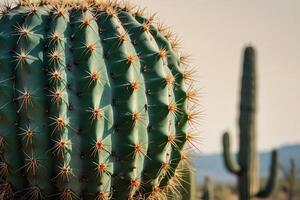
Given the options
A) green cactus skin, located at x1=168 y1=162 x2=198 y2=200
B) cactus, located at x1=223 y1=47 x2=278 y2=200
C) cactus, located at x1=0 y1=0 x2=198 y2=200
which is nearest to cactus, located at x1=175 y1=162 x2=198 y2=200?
green cactus skin, located at x1=168 y1=162 x2=198 y2=200

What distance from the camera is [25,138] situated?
3730mm

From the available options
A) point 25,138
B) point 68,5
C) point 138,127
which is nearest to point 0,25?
point 68,5

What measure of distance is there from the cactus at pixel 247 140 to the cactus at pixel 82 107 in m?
11.2

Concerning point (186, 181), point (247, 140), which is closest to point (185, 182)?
point (186, 181)

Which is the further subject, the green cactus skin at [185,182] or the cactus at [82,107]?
the green cactus skin at [185,182]

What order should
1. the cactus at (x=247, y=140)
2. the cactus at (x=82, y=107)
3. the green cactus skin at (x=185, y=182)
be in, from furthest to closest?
the cactus at (x=247, y=140) < the green cactus skin at (x=185, y=182) < the cactus at (x=82, y=107)

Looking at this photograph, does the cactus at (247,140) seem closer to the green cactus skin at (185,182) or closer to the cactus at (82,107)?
the green cactus skin at (185,182)

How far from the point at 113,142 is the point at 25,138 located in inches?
18.6

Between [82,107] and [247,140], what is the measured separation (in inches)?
468

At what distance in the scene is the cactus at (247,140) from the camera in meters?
15.2

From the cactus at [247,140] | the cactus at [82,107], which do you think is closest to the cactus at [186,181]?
the cactus at [82,107]

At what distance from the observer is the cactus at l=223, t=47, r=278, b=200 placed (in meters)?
15.2

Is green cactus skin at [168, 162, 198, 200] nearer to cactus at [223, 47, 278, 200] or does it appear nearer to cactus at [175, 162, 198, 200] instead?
cactus at [175, 162, 198, 200]

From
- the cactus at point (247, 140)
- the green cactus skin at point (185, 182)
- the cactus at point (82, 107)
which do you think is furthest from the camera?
the cactus at point (247, 140)
